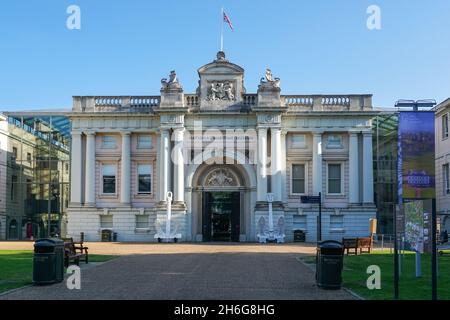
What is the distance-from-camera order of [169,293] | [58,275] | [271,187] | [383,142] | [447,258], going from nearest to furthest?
1. [169,293]
2. [58,275]
3. [447,258]
4. [271,187]
5. [383,142]

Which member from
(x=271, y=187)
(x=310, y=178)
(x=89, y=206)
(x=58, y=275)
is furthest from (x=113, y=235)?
(x=58, y=275)

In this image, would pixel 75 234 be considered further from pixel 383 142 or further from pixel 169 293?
pixel 169 293

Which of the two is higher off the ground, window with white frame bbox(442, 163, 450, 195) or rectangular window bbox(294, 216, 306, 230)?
window with white frame bbox(442, 163, 450, 195)

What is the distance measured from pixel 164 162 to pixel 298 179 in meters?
9.67

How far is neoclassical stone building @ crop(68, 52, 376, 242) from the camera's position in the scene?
4394cm

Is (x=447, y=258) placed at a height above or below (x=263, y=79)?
below

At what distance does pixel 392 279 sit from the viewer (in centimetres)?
1817

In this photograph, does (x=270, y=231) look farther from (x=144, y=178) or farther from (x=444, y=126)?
(x=444, y=126)

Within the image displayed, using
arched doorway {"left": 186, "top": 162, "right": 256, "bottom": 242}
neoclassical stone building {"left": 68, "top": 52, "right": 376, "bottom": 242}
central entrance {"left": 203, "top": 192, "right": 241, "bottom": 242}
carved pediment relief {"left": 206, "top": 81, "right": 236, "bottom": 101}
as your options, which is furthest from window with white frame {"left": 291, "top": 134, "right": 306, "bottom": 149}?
central entrance {"left": 203, "top": 192, "right": 241, "bottom": 242}

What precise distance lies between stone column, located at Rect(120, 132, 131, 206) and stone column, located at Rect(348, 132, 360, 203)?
15769mm

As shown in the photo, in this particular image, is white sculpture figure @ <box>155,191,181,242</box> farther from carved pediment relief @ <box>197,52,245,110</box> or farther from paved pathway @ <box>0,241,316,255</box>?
carved pediment relief @ <box>197,52,245,110</box>

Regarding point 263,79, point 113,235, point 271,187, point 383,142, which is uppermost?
point 263,79
